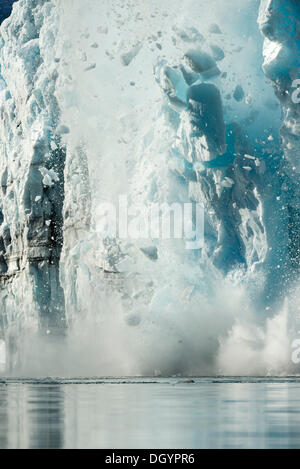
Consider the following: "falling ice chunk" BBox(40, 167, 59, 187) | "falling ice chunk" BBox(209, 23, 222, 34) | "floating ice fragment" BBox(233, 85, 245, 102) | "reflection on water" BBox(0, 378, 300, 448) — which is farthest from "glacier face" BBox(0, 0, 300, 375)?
"reflection on water" BBox(0, 378, 300, 448)

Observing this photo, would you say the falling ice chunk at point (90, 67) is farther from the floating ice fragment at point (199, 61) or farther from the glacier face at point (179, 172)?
the floating ice fragment at point (199, 61)

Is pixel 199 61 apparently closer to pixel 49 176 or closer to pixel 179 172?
pixel 179 172

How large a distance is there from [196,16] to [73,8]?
18.7 feet

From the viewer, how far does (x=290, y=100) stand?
16250mm

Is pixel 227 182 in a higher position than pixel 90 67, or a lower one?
lower

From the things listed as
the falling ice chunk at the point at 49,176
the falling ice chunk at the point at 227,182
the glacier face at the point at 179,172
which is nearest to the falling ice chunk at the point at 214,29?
the glacier face at the point at 179,172

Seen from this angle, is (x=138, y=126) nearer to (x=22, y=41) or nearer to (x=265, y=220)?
(x=265, y=220)

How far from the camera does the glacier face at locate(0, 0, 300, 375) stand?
17.6 m

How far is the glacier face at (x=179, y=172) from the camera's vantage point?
1759 cm

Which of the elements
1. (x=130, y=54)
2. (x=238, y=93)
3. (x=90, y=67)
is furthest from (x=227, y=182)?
(x=90, y=67)

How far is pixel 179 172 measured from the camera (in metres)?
19.3

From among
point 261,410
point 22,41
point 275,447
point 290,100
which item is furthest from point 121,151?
point 275,447

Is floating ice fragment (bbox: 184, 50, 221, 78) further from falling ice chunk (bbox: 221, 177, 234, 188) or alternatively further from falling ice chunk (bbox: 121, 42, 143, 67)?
falling ice chunk (bbox: 221, 177, 234, 188)
